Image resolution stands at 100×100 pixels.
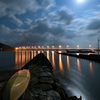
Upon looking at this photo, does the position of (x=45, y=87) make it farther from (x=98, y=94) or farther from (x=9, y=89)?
(x=98, y=94)

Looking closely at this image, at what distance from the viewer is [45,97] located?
4488 millimetres

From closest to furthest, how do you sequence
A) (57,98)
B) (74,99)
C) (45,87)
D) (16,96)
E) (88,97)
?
(16,96)
(57,98)
(74,99)
(45,87)
(88,97)

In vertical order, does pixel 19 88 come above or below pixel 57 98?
above

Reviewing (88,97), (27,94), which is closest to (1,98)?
(27,94)

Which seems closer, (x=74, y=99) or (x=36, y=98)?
(x=36, y=98)

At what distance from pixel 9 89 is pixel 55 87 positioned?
358cm

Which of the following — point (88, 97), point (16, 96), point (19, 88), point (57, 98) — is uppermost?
point (19, 88)

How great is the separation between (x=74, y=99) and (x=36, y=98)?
2671mm

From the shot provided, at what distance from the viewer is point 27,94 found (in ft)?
15.6

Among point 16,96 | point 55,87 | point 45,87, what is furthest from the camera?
point 55,87

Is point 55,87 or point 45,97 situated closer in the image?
point 45,97

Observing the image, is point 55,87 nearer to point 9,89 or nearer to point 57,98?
point 57,98

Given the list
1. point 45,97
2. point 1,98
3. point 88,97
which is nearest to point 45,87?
point 45,97

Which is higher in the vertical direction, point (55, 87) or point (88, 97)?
point (55, 87)
